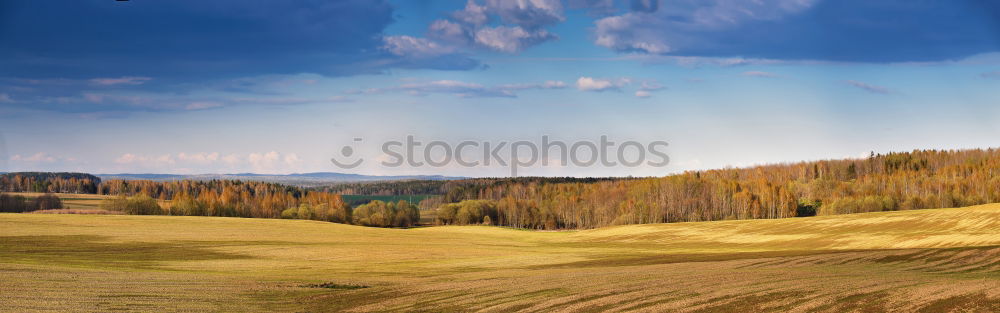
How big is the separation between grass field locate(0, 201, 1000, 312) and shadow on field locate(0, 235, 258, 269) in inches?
5.7

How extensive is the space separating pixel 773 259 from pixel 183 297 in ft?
119

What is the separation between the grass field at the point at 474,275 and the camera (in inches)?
1191

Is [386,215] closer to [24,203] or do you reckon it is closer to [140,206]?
[140,206]

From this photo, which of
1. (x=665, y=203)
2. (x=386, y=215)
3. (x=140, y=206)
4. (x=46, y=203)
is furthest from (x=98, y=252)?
(x=665, y=203)

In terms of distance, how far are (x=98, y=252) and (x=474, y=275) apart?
3543 centimetres

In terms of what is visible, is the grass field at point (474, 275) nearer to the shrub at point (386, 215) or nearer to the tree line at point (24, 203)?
the tree line at point (24, 203)

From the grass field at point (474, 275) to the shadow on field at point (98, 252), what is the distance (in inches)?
5.7

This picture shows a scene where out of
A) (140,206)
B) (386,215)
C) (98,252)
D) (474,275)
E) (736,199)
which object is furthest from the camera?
(386,215)

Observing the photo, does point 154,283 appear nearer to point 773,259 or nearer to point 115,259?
point 115,259

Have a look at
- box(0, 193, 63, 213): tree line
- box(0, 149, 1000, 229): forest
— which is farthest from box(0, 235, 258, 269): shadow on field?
box(0, 193, 63, 213): tree line

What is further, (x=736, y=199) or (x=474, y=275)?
(x=736, y=199)

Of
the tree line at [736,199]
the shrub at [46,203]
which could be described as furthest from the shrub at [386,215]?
the shrub at [46,203]

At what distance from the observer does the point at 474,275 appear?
47094 mm

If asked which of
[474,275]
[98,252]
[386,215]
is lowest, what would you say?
[386,215]
